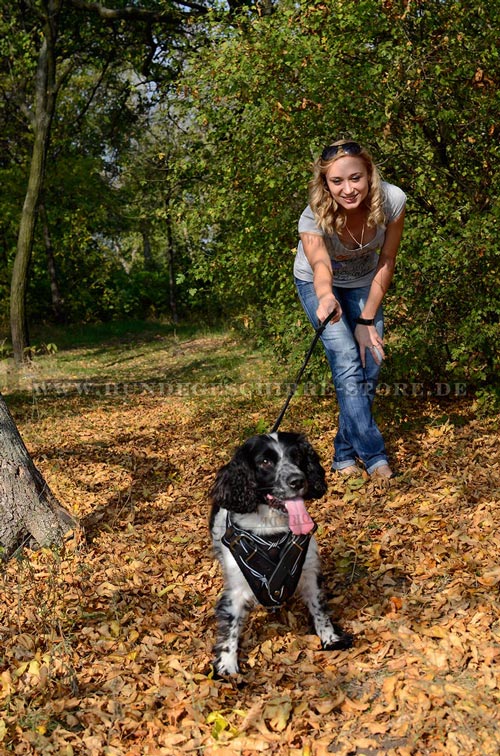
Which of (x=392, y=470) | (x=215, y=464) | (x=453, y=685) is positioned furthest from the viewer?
(x=215, y=464)

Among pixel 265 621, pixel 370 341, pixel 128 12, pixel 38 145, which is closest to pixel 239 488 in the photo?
pixel 265 621

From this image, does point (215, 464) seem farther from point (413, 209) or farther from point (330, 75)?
point (330, 75)

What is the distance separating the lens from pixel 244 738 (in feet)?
9.12

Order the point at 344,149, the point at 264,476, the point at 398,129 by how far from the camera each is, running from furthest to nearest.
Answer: the point at 398,129 < the point at 344,149 < the point at 264,476

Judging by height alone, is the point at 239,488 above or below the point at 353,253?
below

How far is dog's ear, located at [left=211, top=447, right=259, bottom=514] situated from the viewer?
3.31 m

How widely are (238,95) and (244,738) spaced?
5.97 m

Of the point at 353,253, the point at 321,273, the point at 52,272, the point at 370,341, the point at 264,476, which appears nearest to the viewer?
the point at 264,476

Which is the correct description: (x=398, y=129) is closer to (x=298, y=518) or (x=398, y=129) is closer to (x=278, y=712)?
(x=298, y=518)

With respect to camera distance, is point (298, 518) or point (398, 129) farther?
point (398, 129)

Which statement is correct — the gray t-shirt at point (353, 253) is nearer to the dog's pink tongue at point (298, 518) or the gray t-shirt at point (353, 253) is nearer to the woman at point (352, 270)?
the woman at point (352, 270)

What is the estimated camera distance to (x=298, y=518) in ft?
10.5

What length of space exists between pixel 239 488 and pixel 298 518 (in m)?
0.34

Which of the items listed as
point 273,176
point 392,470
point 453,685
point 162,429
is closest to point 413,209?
point 273,176
